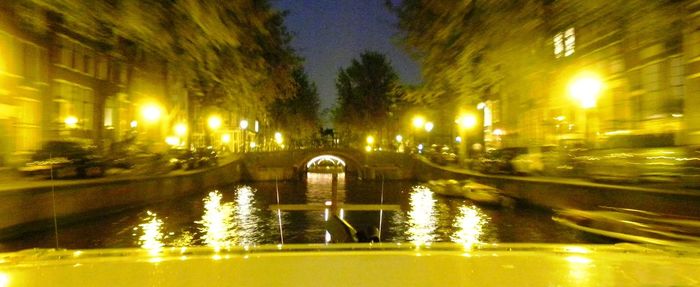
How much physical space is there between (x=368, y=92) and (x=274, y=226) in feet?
152

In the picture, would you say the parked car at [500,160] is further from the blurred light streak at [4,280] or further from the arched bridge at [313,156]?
the blurred light streak at [4,280]

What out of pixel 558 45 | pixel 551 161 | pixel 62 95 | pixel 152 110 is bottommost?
pixel 551 161

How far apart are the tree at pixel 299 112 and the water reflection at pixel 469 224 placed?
3613 centimetres

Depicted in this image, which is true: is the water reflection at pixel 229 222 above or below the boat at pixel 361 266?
below

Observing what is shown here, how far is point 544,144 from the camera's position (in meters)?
28.2

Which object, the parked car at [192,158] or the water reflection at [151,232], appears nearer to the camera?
the water reflection at [151,232]

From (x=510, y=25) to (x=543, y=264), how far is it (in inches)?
212

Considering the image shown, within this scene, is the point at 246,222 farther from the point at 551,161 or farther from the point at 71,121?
the point at 71,121

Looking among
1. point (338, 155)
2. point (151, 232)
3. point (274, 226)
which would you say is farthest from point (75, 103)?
point (338, 155)

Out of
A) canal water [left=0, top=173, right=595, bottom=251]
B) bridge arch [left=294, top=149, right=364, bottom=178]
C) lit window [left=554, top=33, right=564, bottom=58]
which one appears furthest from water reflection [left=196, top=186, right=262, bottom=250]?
bridge arch [left=294, top=149, right=364, bottom=178]

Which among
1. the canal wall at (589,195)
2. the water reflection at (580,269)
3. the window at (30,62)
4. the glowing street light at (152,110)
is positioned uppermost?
the window at (30,62)

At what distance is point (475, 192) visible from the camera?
25.6m

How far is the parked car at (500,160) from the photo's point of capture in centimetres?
2711

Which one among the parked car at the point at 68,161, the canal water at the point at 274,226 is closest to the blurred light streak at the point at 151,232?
the canal water at the point at 274,226
